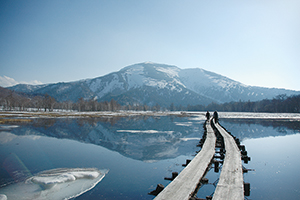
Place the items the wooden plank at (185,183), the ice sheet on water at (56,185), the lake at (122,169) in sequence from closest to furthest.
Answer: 1. the wooden plank at (185,183)
2. the ice sheet on water at (56,185)
3. the lake at (122,169)

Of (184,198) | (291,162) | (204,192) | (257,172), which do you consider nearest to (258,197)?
(204,192)

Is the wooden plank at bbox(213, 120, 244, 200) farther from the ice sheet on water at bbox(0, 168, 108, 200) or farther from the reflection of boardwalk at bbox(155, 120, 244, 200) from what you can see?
the ice sheet on water at bbox(0, 168, 108, 200)

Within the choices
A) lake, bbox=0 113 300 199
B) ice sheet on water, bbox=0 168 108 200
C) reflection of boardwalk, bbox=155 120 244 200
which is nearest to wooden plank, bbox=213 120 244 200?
reflection of boardwalk, bbox=155 120 244 200

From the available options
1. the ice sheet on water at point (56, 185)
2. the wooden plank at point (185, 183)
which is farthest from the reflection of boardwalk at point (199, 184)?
the ice sheet on water at point (56, 185)

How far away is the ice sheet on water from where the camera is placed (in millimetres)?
9688

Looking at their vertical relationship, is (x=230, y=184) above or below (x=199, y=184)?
above

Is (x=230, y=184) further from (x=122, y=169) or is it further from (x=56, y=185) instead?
(x=56, y=185)

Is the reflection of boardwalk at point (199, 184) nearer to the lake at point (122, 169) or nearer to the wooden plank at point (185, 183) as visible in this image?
the wooden plank at point (185, 183)

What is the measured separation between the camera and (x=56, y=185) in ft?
36.0

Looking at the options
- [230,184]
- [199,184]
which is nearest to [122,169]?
[199,184]

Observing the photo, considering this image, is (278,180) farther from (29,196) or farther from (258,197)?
(29,196)

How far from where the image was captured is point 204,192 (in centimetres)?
1053

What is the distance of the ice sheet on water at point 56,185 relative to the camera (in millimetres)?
9688

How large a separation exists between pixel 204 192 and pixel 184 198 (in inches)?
207
